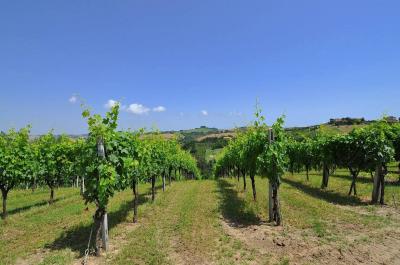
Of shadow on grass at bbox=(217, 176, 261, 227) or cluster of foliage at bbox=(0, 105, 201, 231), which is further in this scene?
shadow on grass at bbox=(217, 176, 261, 227)

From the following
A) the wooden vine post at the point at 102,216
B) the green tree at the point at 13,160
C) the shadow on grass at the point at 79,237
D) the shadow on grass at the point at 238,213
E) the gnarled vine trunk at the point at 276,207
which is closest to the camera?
the wooden vine post at the point at 102,216

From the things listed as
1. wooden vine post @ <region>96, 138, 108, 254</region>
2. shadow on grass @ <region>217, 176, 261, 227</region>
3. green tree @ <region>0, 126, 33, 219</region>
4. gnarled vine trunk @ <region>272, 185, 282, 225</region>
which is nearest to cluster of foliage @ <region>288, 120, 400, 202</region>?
shadow on grass @ <region>217, 176, 261, 227</region>

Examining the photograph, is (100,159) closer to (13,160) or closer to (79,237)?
(79,237)

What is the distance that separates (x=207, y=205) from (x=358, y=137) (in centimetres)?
1032

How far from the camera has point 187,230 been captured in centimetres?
1288

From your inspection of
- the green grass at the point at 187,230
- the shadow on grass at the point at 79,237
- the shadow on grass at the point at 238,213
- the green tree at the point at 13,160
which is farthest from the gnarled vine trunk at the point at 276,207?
the green tree at the point at 13,160

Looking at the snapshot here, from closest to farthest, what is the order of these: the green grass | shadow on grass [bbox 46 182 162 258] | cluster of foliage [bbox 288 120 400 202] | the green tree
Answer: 1. the green grass
2. shadow on grass [bbox 46 182 162 258]
3. the green tree
4. cluster of foliage [bbox 288 120 400 202]

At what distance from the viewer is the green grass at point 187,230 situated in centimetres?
1013

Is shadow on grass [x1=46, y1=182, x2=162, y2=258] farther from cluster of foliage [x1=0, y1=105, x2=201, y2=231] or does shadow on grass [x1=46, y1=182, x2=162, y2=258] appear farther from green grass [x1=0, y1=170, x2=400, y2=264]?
cluster of foliage [x1=0, y1=105, x2=201, y2=231]

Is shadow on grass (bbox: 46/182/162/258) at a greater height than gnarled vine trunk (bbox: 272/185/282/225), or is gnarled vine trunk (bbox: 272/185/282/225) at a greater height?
gnarled vine trunk (bbox: 272/185/282/225)

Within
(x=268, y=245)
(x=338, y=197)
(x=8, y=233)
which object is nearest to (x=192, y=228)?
(x=268, y=245)

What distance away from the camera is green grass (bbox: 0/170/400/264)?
10.1 metres

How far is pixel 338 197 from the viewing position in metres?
20.5

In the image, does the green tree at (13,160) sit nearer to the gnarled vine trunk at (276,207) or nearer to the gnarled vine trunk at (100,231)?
the gnarled vine trunk at (100,231)
